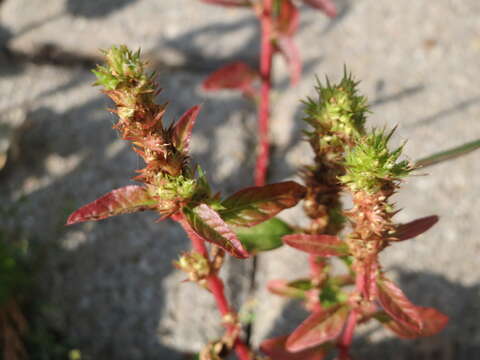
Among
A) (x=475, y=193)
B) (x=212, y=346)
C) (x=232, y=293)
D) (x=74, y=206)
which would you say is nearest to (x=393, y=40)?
(x=475, y=193)

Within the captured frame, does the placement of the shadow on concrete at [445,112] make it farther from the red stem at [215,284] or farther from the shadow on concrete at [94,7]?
the shadow on concrete at [94,7]

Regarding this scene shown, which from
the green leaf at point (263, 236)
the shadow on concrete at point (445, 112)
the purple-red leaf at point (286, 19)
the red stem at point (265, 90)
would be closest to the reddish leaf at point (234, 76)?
the red stem at point (265, 90)

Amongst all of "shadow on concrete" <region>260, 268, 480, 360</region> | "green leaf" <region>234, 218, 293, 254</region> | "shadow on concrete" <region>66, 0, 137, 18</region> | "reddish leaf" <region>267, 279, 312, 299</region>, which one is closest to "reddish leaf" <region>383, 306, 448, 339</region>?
"reddish leaf" <region>267, 279, 312, 299</region>

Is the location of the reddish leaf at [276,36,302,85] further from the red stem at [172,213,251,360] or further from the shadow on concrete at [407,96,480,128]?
the red stem at [172,213,251,360]

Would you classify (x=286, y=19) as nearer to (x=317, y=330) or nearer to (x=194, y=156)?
(x=194, y=156)

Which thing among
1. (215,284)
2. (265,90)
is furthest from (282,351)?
(265,90)

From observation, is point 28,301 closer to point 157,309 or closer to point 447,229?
point 157,309
